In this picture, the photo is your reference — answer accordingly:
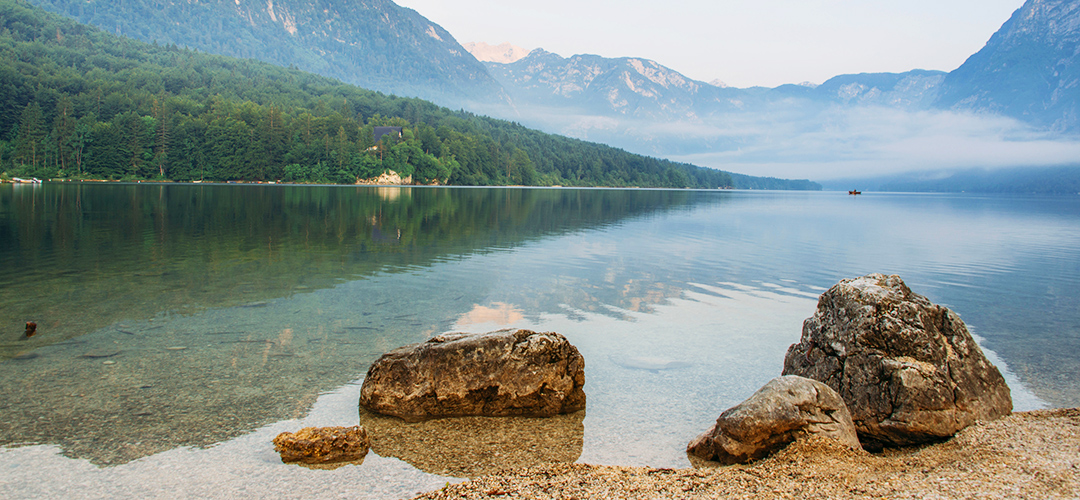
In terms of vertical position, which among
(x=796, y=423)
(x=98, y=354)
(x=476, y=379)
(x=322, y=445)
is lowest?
(x=98, y=354)

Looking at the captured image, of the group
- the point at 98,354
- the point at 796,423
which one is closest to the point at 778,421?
the point at 796,423

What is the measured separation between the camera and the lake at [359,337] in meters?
6.04

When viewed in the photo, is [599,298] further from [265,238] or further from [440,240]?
[265,238]

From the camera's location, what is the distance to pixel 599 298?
14914 millimetres

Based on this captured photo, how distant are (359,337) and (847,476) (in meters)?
7.82

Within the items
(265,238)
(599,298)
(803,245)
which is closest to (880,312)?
(599,298)

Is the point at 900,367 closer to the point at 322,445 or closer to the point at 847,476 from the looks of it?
the point at 847,476

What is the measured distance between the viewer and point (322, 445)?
6.07 m

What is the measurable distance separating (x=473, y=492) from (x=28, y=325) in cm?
930

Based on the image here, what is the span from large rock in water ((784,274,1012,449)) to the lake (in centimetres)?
154

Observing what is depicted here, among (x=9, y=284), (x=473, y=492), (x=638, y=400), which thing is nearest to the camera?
(x=473, y=492)

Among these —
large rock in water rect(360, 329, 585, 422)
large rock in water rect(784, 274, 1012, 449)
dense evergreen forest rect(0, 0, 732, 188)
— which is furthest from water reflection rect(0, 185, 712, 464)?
dense evergreen forest rect(0, 0, 732, 188)

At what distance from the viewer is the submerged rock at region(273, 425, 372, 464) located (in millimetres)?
6004

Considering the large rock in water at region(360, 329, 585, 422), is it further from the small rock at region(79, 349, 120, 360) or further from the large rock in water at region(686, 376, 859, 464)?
the small rock at region(79, 349, 120, 360)
